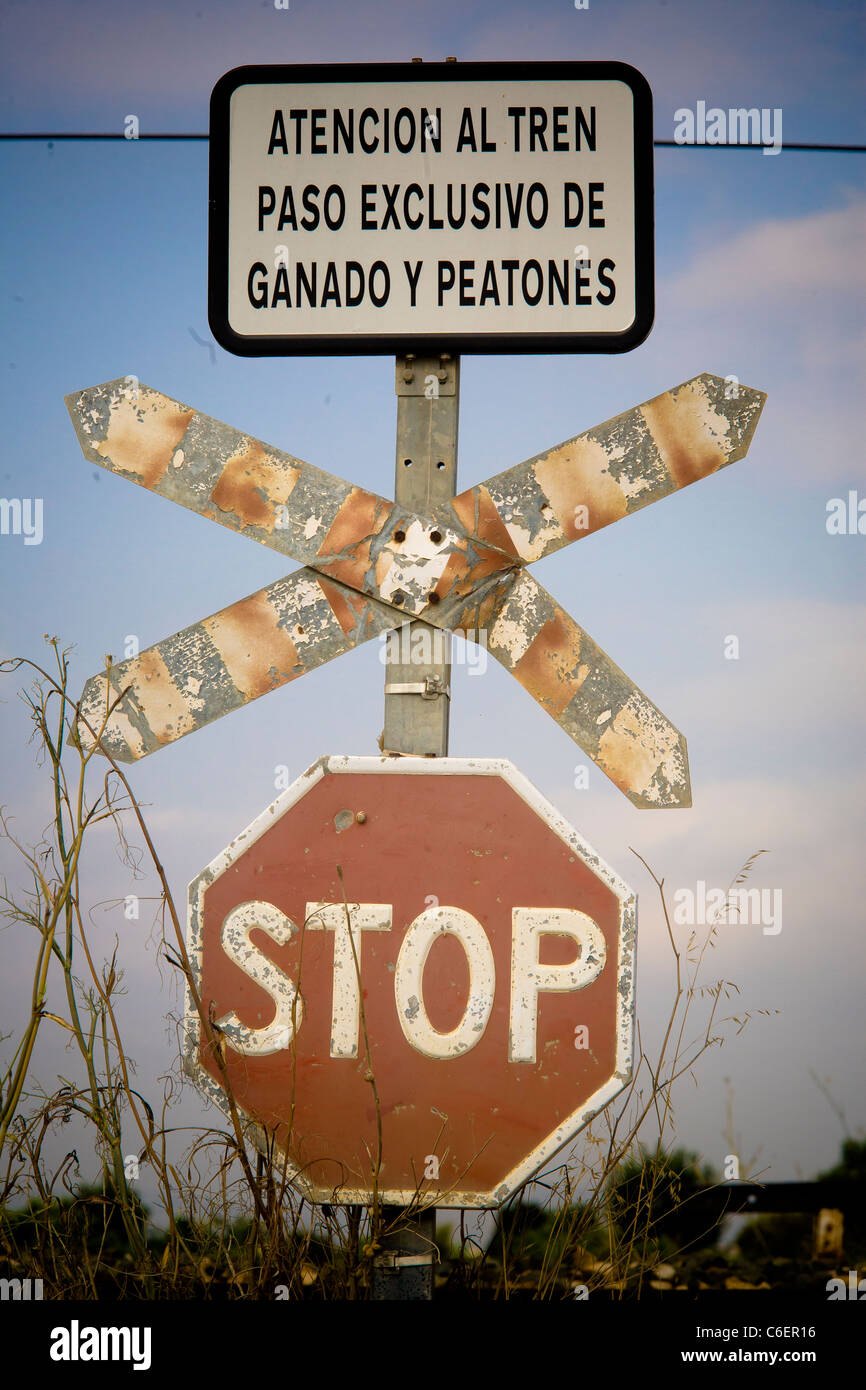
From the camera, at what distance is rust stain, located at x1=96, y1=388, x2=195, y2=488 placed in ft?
6.97

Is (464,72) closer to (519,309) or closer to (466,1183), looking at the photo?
(519,309)

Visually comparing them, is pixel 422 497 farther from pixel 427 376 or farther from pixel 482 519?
pixel 427 376

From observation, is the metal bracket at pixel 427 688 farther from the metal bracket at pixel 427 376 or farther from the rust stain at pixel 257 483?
the metal bracket at pixel 427 376

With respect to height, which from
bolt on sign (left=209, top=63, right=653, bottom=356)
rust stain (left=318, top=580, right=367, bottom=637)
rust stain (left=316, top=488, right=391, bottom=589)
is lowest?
rust stain (left=318, top=580, right=367, bottom=637)

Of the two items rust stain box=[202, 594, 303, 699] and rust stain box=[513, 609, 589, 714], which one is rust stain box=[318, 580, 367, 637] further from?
rust stain box=[513, 609, 589, 714]

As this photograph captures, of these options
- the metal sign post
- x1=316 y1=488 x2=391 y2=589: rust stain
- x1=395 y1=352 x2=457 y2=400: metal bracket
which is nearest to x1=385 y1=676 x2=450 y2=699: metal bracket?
the metal sign post

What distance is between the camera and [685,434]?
209 centimetres

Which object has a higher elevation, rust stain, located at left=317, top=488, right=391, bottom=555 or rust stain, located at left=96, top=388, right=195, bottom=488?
rust stain, located at left=96, top=388, right=195, bottom=488

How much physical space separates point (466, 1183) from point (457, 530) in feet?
3.65

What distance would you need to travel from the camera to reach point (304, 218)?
2.18 m

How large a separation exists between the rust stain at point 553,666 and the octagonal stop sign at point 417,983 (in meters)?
0.28

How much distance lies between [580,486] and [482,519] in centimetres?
19

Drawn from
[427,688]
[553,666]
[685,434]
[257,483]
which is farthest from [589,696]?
[257,483]

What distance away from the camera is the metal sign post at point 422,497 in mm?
2059
